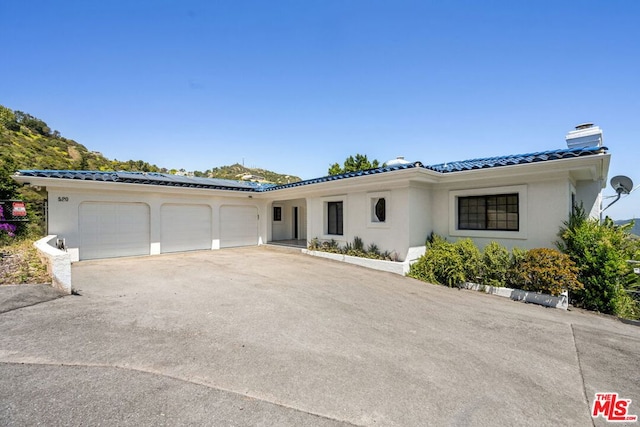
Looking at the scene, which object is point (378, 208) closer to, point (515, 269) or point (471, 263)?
point (471, 263)

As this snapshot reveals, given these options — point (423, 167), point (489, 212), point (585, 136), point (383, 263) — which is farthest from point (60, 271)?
point (585, 136)

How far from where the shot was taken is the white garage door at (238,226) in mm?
16625

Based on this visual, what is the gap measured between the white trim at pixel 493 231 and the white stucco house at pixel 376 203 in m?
0.03

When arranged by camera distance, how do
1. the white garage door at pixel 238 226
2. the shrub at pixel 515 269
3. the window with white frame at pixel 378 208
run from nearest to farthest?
the shrub at pixel 515 269 < the window with white frame at pixel 378 208 < the white garage door at pixel 238 226

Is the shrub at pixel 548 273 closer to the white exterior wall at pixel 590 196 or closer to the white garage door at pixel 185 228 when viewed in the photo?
the white exterior wall at pixel 590 196

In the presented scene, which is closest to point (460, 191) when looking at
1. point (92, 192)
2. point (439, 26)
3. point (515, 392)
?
point (439, 26)

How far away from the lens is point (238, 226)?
1722 cm

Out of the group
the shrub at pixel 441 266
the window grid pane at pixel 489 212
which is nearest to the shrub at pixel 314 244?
the shrub at pixel 441 266

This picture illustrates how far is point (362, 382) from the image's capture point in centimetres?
360

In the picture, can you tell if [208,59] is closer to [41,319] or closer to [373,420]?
[41,319]

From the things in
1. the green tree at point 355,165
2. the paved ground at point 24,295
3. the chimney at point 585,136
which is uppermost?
the green tree at point 355,165

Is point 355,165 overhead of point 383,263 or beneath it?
overhead

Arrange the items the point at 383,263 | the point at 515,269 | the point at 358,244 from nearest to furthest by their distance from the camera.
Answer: the point at 515,269 → the point at 383,263 → the point at 358,244

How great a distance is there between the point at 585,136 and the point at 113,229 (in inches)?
732
